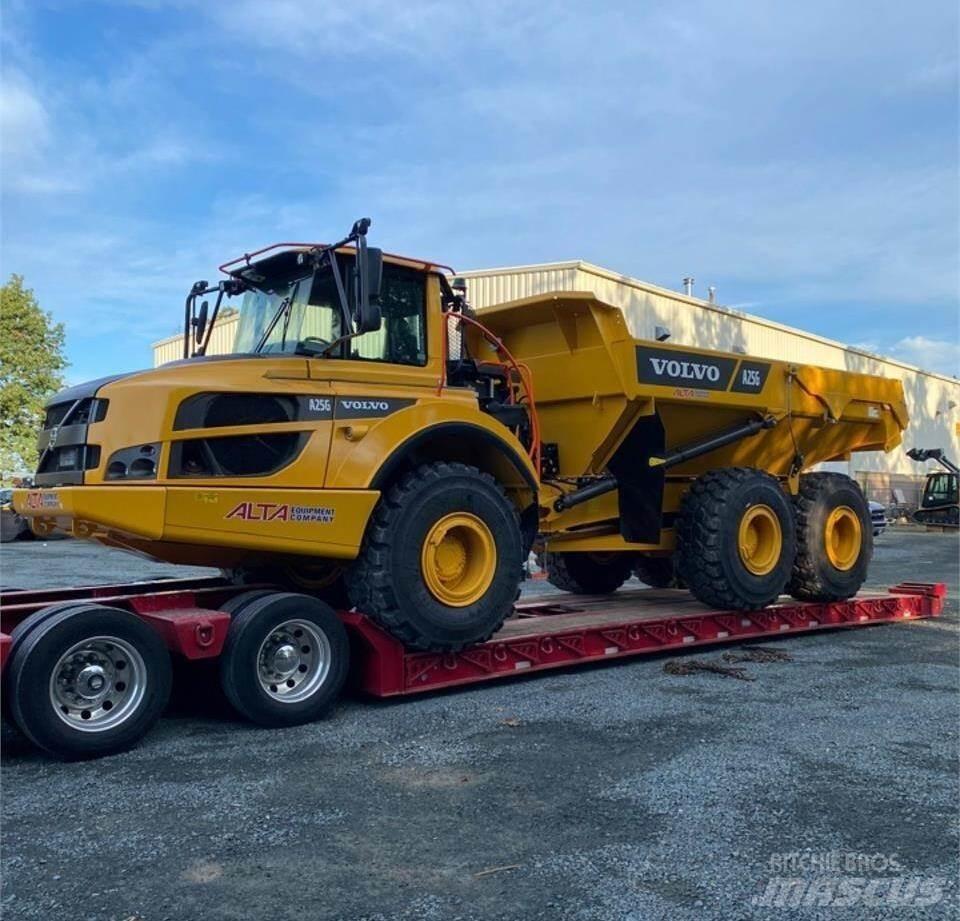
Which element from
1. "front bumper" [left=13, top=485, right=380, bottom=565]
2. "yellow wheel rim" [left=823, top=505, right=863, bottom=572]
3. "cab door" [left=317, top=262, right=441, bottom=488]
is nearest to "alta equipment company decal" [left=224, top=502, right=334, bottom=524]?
"front bumper" [left=13, top=485, right=380, bottom=565]

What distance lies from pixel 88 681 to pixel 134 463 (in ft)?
3.96

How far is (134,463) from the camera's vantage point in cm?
541

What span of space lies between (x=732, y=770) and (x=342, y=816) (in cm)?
200

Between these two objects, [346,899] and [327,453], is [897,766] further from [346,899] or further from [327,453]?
[327,453]

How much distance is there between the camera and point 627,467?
27.7ft

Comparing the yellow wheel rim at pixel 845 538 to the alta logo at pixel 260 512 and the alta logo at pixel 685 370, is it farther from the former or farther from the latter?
the alta logo at pixel 260 512

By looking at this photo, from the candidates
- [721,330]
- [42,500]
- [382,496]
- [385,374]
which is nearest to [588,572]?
[382,496]

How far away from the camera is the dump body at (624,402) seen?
26.1 ft

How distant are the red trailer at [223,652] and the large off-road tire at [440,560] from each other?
25 centimetres

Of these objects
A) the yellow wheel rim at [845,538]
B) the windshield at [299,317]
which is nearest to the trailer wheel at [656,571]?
the yellow wheel rim at [845,538]

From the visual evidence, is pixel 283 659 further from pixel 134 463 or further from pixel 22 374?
pixel 22 374

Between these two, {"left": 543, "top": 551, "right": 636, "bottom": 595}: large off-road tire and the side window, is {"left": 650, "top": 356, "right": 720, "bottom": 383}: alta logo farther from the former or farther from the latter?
{"left": 543, "top": 551, "right": 636, "bottom": 595}: large off-road tire

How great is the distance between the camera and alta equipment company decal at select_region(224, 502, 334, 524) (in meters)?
5.58

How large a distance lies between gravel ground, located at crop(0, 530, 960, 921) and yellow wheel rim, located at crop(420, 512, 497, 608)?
28.9 inches
